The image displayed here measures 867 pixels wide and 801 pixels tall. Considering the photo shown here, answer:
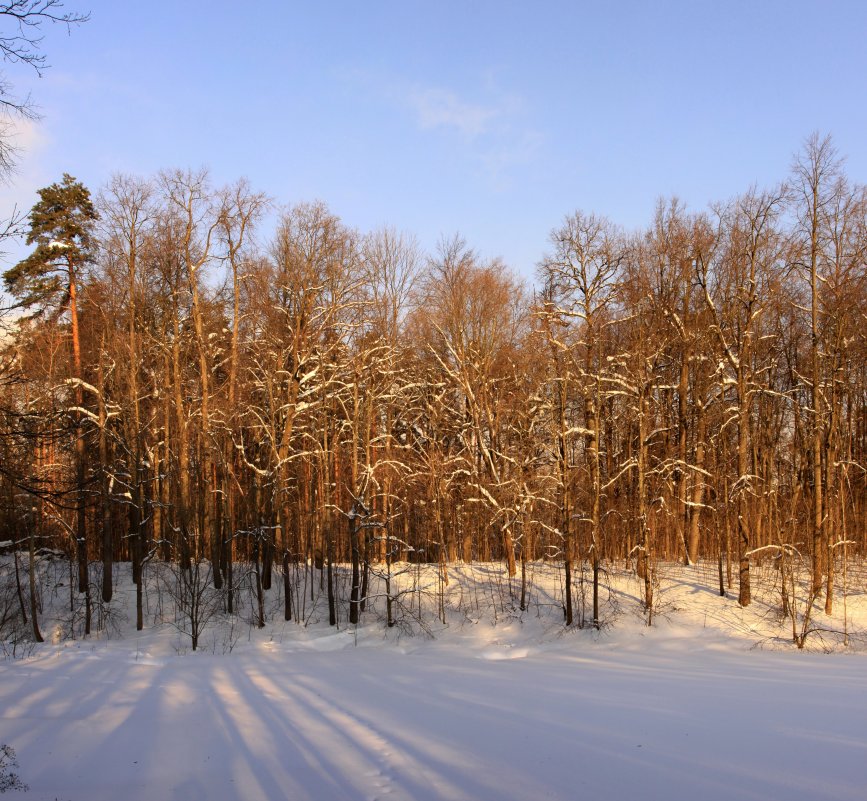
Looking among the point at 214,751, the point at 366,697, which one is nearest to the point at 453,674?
the point at 366,697

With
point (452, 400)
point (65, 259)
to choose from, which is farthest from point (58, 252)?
point (452, 400)

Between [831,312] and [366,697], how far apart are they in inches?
722

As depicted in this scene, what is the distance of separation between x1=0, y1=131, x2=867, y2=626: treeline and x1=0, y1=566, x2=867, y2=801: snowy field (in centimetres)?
232

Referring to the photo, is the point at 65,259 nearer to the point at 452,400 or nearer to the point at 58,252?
the point at 58,252

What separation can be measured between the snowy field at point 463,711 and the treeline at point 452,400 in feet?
7.61

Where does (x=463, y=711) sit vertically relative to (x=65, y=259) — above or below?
below

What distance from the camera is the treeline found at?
22984mm

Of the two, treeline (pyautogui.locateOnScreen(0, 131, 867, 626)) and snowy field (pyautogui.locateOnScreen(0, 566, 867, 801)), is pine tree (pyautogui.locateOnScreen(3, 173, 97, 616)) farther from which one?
snowy field (pyautogui.locateOnScreen(0, 566, 867, 801))

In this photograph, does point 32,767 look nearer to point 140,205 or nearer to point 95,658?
point 95,658

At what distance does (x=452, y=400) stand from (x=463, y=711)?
19.3m

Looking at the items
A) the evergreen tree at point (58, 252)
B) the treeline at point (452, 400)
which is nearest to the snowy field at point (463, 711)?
the treeline at point (452, 400)

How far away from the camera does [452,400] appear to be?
3100 centimetres

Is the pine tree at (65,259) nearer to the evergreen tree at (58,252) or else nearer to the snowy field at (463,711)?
the evergreen tree at (58,252)

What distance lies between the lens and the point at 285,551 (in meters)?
23.2
